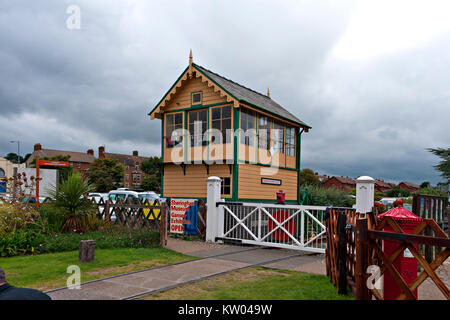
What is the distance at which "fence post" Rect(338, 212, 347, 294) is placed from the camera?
563 centimetres

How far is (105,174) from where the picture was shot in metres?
61.5

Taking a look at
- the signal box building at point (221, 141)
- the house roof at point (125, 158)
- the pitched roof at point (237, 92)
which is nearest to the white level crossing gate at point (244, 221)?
the signal box building at point (221, 141)

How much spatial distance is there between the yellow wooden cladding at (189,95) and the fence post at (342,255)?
10983 mm

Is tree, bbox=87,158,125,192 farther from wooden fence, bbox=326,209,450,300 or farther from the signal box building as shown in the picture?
wooden fence, bbox=326,209,450,300

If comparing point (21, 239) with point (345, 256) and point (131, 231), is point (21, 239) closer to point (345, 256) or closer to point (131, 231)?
point (131, 231)

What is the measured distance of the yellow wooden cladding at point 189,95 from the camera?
16.4 metres

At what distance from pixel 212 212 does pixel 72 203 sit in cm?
466

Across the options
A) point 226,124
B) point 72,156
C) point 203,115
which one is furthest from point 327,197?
point 72,156

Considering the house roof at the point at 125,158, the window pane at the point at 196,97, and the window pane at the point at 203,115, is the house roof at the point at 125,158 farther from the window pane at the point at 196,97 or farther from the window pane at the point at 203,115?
the window pane at the point at 203,115

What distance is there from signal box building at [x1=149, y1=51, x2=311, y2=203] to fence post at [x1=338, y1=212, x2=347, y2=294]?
970 cm

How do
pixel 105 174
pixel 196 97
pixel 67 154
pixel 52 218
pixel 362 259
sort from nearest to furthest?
pixel 362 259
pixel 52 218
pixel 196 97
pixel 105 174
pixel 67 154

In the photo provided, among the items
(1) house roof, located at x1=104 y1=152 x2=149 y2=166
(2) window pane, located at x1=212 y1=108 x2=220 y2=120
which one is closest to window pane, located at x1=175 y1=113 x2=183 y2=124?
(2) window pane, located at x1=212 y1=108 x2=220 y2=120

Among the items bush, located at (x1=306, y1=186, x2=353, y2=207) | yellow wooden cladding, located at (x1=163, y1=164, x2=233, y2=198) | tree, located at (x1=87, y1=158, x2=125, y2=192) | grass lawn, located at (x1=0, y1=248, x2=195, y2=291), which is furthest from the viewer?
tree, located at (x1=87, y1=158, x2=125, y2=192)

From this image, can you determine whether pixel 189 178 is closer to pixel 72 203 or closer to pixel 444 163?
pixel 72 203
